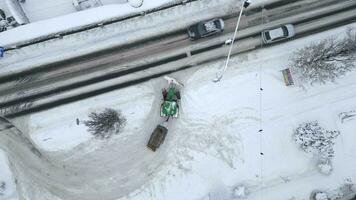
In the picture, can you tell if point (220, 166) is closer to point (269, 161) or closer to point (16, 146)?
point (269, 161)

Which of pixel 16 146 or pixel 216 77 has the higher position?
pixel 216 77

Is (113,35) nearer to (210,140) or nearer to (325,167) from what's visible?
(210,140)

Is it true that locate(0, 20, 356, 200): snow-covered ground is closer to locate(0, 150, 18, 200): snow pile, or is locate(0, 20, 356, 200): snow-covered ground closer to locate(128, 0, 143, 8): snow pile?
locate(0, 150, 18, 200): snow pile

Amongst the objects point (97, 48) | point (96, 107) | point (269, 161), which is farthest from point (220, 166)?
point (97, 48)

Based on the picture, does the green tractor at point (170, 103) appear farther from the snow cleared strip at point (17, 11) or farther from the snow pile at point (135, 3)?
→ the snow cleared strip at point (17, 11)

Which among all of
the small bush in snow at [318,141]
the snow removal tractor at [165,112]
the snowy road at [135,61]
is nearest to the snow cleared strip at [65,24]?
the snowy road at [135,61]
